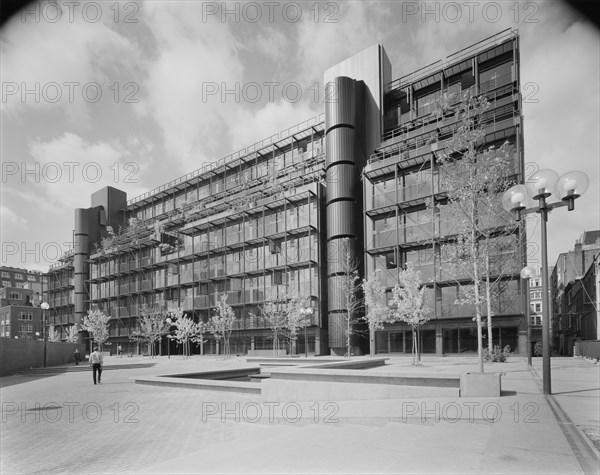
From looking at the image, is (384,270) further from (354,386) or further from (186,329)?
(354,386)

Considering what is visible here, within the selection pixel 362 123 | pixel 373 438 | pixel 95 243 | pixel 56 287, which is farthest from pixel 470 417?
pixel 56 287

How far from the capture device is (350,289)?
3941cm

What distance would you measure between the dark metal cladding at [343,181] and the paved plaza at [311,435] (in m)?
30.2

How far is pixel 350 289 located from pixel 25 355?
24.3 meters

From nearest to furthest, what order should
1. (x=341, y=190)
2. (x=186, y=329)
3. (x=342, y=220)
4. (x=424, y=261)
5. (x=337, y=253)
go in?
(x=424, y=261), (x=337, y=253), (x=342, y=220), (x=341, y=190), (x=186, y=329)

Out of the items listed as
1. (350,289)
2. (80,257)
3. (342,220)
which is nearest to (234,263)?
(342,220)

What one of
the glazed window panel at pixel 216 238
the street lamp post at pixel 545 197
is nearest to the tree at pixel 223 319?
the glazed window panel at pixel 216 238

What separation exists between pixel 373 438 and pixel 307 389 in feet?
19.3

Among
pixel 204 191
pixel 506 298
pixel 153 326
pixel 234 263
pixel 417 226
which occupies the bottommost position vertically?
pixel 153 326

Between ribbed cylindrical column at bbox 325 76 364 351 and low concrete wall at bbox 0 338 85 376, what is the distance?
22.8m

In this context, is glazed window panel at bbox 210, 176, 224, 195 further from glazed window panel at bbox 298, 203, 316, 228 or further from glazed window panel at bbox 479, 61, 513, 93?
glazed window panel at bbox 479, 61, 513, 93

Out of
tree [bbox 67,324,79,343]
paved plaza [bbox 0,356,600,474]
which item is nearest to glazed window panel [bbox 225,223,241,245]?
tree [bbox 67,324,79,343]

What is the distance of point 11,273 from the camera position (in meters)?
136

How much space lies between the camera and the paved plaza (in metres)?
6.00
